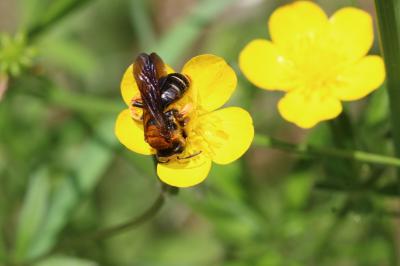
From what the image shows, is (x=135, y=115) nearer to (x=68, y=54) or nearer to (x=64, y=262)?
(x=64, y=262)

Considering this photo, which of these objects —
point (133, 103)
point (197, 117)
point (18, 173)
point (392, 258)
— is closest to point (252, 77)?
point (197, 117)

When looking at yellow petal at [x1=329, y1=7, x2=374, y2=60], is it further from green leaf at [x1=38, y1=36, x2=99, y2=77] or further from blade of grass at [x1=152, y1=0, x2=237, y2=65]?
green leaf at [x1=38, y1=36, x2=99, y2=77]

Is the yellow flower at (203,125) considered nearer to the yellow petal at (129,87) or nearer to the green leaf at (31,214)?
the yellow petal at (129,87)

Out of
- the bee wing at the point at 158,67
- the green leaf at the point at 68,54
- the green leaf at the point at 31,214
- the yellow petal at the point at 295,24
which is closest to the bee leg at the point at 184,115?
the bee wing at the point at 158,67

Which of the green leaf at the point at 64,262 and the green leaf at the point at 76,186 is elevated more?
the green leaf at the point at 64,262

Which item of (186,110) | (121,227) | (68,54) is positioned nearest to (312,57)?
(186,110)
